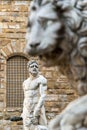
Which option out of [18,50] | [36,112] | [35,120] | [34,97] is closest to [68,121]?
[35,120]

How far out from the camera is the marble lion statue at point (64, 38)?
2.33 metres

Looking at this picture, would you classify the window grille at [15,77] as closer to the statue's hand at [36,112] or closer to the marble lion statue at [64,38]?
the statue's hand at [36,112]

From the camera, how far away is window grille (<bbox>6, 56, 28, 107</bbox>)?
71.9 feet

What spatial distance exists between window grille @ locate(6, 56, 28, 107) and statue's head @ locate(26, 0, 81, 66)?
64.0 ft

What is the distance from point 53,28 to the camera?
236 centimetres

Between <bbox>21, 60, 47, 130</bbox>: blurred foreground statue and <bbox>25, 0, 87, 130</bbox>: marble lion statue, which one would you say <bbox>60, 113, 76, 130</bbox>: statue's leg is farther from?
<bbox>21, 60, 47, 130</bbox>: blurred foreground statue

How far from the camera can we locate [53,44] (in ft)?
7.77

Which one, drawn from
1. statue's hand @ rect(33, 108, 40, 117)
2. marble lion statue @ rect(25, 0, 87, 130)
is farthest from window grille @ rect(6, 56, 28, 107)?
marble lion statue @ rect(25, 0, 87, 130)

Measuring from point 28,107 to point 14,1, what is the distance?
30.5ft

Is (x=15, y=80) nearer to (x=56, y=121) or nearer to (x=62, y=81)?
(x=62, y=81)

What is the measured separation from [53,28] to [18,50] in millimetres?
19526

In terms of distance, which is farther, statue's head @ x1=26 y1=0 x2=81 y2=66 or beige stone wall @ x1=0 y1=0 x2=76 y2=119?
beige stone wall @ x1=0 y1=0 x2=76 y2=119

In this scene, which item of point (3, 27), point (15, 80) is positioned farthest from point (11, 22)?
point (15, 80)

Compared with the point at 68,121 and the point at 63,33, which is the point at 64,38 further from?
the point at 68,121
